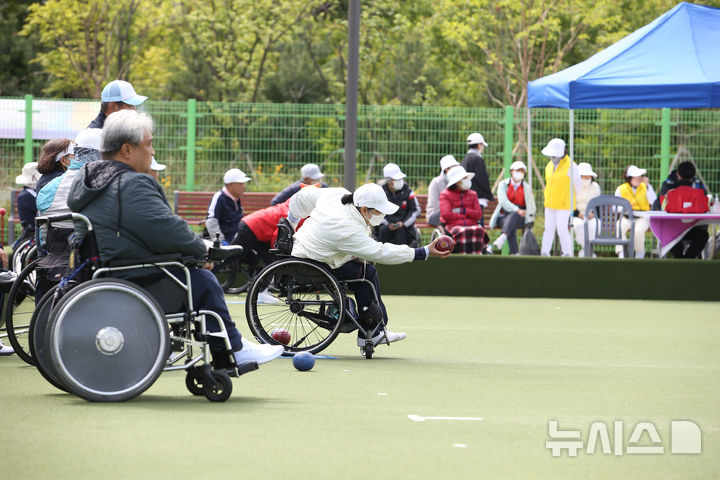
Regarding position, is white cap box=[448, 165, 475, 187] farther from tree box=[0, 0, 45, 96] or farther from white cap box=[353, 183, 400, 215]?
tree box=[0, 0, 45, 96]

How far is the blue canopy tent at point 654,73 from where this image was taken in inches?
591

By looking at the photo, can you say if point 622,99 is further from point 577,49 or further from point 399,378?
point 577,49

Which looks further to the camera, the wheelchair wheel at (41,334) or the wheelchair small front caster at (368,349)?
the wheelchair small front caster at (368,349)

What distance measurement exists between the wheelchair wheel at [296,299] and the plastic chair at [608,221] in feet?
26.5

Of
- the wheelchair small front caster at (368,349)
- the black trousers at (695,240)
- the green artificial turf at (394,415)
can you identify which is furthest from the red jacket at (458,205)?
the wheelchair small front caster at (368,349)

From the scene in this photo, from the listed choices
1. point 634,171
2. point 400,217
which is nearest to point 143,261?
point 400,217

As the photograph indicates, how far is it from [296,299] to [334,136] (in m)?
10.3

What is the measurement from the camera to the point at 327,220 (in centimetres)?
853

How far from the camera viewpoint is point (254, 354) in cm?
660

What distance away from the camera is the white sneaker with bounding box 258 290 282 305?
28.1 ft

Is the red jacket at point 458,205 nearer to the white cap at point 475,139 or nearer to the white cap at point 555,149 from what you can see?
the white cap at point 475,139

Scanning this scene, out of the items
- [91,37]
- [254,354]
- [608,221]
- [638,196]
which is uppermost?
[91,37]

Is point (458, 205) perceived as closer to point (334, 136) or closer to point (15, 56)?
point (334, 136)

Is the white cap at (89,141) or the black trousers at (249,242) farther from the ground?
the white cap at (89,141)
